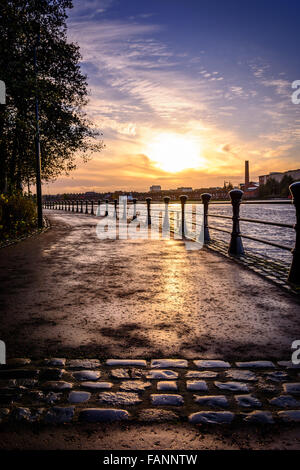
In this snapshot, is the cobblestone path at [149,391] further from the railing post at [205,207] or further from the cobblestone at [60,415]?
the railing post at [205,207]

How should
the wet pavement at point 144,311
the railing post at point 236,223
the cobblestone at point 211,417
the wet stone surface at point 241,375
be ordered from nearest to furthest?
the cobblestone at point 211,417, the wet stone surface at point 241,375, the wet pavement at point 144,311, the railing post at point 236,223

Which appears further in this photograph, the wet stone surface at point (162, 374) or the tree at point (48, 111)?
the tree at point (48, 111)

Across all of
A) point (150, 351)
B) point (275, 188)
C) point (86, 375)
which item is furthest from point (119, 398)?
point (275, 188)

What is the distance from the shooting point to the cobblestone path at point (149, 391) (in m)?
2.12

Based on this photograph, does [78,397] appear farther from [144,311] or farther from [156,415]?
[144,311]

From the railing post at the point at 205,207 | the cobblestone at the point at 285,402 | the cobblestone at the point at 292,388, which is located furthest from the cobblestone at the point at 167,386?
the railing post at the point at 205,207

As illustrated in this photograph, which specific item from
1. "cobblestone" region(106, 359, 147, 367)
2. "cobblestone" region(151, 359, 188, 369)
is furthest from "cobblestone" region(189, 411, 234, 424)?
"cobblestone" region(106, 359, 147, 367)

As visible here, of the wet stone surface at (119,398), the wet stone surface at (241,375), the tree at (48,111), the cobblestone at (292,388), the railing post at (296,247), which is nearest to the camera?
the wet stone surface at (119,398)

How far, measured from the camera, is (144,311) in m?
4.18

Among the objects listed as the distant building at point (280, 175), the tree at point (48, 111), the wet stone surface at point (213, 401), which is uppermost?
the distant building at point (280, 175)

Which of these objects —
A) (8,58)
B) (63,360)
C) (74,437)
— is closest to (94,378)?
(63,360)

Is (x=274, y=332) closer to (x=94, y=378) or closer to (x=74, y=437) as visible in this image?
(x=94, y=378)

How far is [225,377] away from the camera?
262 cm

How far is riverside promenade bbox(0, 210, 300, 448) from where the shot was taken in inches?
85.6
